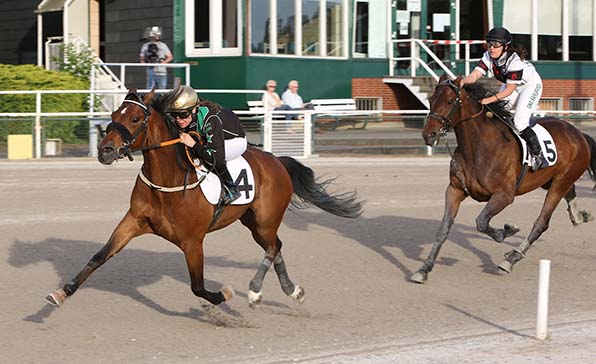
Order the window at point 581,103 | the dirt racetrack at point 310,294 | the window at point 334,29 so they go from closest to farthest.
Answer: the dirt racetrack at point 310,294 → the window at point 334,29 → the window at point 581,103

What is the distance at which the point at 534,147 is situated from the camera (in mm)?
11117

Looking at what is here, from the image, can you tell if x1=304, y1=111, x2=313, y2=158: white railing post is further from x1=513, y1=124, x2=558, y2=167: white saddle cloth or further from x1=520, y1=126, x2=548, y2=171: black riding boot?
x1=520, y1=126, x2=548, y2=171: black riding boot

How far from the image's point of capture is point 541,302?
301 inches

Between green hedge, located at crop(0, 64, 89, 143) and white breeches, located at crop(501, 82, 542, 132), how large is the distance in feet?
37.6

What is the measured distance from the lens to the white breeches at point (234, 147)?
8547mm

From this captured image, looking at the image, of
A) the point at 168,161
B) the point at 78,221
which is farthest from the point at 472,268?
the point at 78,221

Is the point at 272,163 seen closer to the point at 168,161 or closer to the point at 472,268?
the point at 168,161

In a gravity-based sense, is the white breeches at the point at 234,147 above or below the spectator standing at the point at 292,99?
below

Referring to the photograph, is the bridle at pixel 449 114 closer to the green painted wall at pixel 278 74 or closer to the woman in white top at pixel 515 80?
the woman in white top at pixel 515 80

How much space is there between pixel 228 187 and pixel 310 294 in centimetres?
166

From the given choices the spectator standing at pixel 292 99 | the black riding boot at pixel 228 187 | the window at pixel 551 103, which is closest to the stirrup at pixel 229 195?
the black riding boot at pixel 228 187

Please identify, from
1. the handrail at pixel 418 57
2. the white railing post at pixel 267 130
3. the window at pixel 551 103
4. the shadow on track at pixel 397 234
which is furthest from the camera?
the window at pixel 551 103

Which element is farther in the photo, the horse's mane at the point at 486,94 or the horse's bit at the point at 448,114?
the horse's mane at the point at 486,94

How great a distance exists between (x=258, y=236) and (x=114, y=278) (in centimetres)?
183
